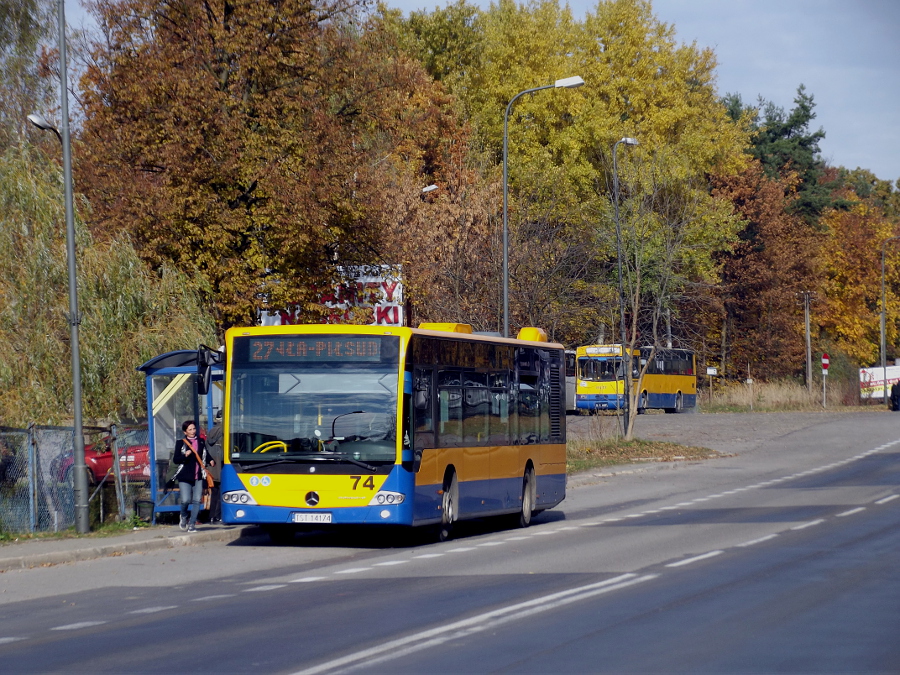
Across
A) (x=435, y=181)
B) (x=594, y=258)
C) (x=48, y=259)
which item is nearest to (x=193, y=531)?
(x=48, y=259)

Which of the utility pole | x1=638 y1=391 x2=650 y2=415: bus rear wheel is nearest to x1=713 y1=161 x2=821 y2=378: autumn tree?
the utility pole

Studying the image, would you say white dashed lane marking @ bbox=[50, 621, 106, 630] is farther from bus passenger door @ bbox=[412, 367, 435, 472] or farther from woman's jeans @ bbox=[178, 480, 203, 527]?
woman's jeans @ bbox=[178, 480, 203, 527]

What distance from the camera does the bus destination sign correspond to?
17031mm

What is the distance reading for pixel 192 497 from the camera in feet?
62.1

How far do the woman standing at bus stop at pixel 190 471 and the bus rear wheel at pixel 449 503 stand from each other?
11.9 feet

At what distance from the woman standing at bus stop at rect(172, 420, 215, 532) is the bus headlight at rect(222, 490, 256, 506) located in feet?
6.11

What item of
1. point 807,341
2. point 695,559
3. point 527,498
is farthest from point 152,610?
point 807,341

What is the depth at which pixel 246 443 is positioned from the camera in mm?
17000

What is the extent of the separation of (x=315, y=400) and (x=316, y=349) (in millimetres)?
707

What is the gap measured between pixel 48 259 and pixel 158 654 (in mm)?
17016

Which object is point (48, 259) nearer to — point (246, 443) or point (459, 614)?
point (246, 443)

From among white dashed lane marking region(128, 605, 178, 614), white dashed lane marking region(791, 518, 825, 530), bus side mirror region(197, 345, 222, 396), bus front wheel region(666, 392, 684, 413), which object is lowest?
white dashed lane marking region(791, 518, 825, 530)

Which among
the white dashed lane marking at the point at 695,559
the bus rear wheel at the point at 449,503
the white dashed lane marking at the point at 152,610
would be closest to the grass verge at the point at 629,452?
the bus rear wheel at the point at 449,503

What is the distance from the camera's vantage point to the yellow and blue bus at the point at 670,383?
65875 mm
